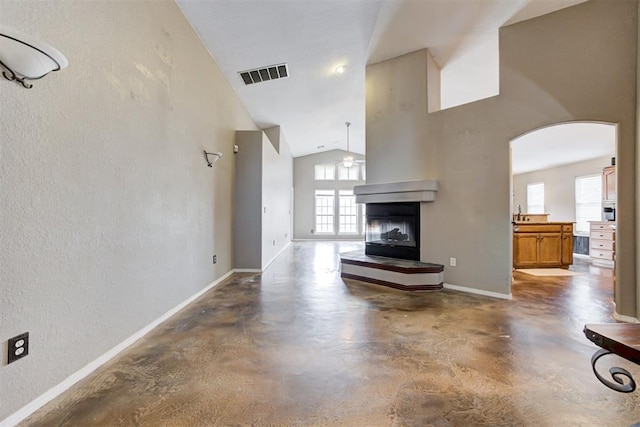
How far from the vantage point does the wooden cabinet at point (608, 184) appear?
5.81 metres

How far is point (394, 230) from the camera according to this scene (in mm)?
4836

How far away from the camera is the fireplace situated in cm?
455

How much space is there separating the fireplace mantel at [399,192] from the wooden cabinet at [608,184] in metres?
4.49

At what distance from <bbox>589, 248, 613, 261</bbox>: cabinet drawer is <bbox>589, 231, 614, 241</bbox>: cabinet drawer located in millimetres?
280

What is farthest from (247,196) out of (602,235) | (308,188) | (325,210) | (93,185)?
(602,235)

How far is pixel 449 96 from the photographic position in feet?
19.2

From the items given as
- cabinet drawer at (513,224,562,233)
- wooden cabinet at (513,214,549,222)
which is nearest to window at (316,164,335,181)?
wooden cabinet at (513,214,549,222)

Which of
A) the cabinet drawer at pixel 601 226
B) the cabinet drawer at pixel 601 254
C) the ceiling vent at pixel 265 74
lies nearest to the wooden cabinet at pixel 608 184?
the cabinet drawer at pixel 601 226

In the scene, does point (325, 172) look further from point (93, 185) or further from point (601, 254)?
point (93, 185)

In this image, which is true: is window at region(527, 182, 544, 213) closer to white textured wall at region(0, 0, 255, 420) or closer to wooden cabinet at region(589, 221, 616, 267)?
wooden cabinet at region(589, 221, 616, 267)

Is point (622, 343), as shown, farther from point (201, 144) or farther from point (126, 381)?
point (201, 144)

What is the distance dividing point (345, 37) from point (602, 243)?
672 centimetres

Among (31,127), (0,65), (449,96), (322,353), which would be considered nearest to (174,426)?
(322,353)

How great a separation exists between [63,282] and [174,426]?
43.2 inches
